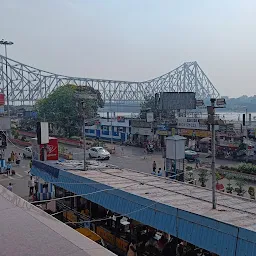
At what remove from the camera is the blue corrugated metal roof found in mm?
A: 5957

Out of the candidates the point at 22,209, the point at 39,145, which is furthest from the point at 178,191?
the point at 39,145

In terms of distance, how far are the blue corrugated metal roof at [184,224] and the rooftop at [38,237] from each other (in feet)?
10.7

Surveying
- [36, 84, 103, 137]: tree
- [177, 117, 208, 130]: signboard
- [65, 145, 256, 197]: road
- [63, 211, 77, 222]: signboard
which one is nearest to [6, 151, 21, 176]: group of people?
[65, 145, 256, 197]: road

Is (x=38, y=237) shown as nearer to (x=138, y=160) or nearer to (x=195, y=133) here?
(x=138, y=160)

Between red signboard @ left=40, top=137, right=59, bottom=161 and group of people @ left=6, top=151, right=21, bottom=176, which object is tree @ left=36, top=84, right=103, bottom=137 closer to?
group of people @ left=6, top=151, right=21, bottom=176

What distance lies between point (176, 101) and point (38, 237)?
42100 millimetres

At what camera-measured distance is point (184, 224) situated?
7039mm

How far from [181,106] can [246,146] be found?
1665cm

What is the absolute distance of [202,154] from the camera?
32.3 m

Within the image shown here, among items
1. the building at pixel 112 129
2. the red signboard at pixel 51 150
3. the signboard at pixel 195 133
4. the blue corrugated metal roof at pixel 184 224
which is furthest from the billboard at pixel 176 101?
the blue corrugated metal roof at pixel 184 224

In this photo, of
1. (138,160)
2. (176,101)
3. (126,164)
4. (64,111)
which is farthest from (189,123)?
(64,111)

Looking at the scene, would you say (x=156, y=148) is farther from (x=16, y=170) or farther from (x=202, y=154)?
(x=16, y=170)

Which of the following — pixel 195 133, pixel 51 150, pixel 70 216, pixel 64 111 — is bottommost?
pixel 70 216

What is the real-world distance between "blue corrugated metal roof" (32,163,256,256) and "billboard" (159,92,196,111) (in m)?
34.6
